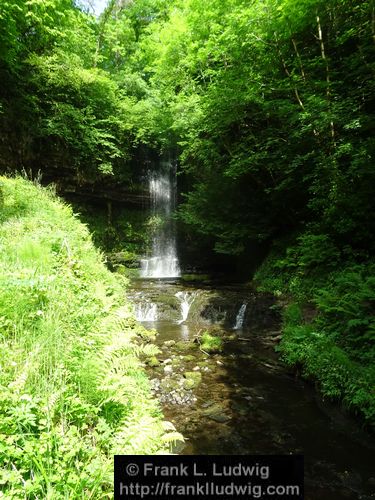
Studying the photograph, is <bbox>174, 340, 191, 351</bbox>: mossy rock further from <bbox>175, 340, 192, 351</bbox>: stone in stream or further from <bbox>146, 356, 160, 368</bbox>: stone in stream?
<bbox>146, 356, 160, 368</bbox>: stone in stream

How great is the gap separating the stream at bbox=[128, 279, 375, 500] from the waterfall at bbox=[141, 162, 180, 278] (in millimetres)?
7757

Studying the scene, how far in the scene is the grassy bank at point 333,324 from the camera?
5297 mm

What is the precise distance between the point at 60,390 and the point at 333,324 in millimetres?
5965

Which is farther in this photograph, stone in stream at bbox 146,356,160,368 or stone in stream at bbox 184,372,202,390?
stone in stream at bbox 146,356,160,368

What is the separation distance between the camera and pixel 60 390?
94.7 inches

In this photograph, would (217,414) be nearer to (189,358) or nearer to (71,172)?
(189,358)

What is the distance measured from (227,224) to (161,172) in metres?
8.34

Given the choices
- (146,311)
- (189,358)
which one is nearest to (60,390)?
(189,358)

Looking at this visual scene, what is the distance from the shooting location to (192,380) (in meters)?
6.25

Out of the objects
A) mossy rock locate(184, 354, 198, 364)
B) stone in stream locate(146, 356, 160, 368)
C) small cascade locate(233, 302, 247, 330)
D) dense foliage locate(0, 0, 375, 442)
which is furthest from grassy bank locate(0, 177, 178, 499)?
small cascade locate(233, 302, 247, 330)

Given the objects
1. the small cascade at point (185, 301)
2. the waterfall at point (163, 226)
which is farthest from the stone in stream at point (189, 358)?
the waterfall at point (163, 226)

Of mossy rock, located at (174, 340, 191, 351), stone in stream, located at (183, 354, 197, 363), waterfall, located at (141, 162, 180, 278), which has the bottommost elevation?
stone in stream, located at (183, 354, 197, 363)

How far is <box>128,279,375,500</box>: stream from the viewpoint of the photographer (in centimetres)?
420

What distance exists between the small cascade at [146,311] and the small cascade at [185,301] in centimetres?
93
